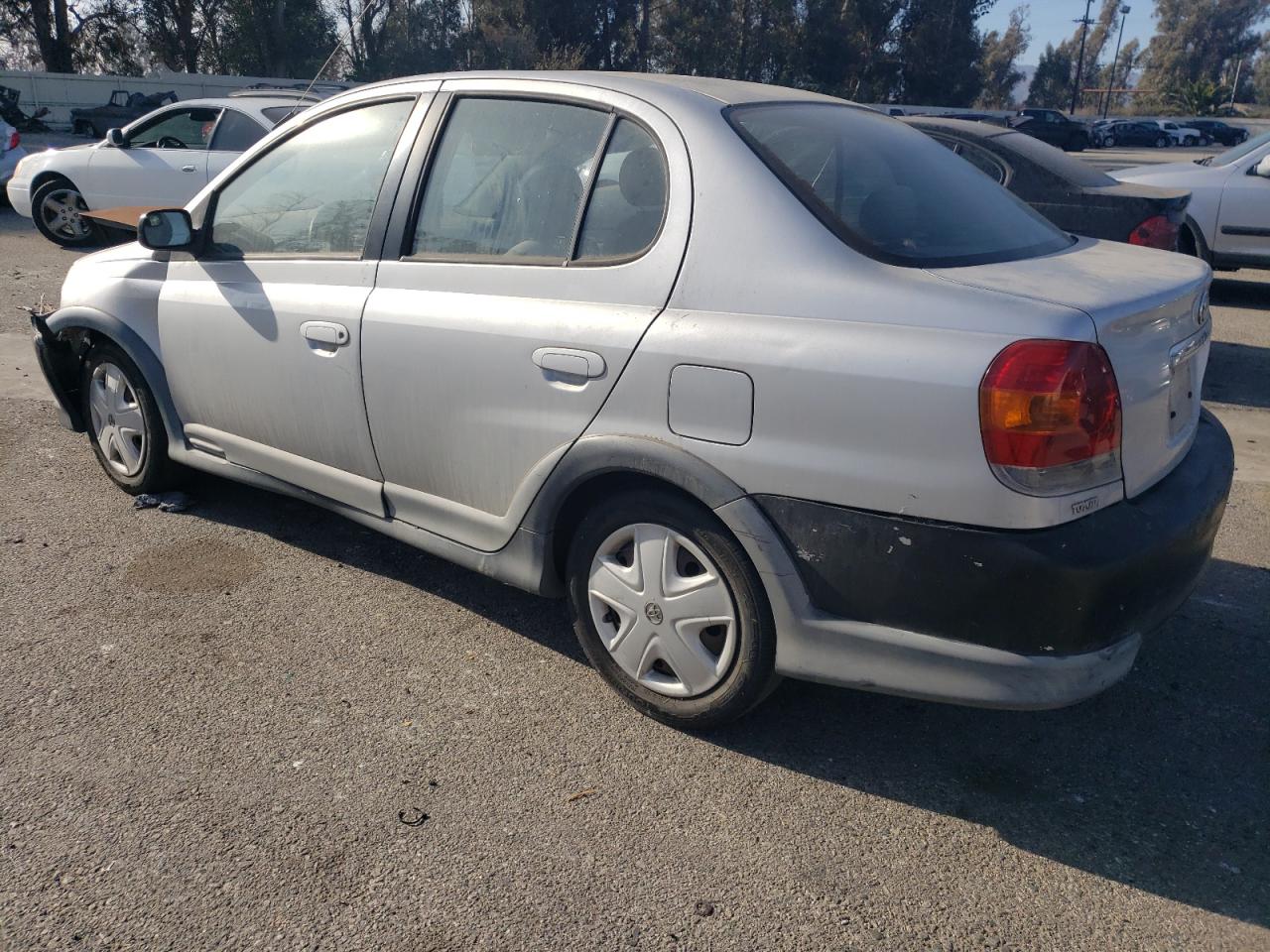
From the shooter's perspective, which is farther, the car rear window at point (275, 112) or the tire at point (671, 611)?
the car rear window at point (275, 112)

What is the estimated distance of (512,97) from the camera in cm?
348

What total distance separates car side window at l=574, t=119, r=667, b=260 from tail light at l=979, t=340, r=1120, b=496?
105 cm

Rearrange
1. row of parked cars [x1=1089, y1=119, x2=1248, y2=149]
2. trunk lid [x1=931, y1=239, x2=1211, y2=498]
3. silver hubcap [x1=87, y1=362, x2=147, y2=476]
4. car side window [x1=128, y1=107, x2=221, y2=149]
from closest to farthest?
trunk lid [x1=931, y1=239, x2=1211, y2=498] < silver hubcap [x1=87, y1=362, x2=147, y2=476] < car side window [x1=128, y1=107, x2=221, y2=149] < row of parked cars [x1=1089, y1=119, x2=1248, y2=149]

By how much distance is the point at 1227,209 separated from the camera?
950 cm

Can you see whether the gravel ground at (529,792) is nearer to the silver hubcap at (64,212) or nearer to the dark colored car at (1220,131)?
the silver hubcap at (64,212)

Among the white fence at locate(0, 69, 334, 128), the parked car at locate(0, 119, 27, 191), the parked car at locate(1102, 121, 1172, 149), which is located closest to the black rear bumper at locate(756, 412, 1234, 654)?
the parked car at locate(0, 119, 27, 191)

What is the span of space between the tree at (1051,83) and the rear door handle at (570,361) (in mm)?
86406

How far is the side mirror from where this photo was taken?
4.12 m

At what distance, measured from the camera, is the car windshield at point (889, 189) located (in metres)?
2.89

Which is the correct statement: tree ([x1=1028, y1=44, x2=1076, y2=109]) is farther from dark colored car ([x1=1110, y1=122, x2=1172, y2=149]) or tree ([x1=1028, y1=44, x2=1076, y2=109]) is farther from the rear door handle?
the rear door handle

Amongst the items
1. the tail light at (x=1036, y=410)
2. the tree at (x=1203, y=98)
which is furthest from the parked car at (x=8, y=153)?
the tree at (x=1203, y=98)

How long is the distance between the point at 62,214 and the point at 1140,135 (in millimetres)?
48997

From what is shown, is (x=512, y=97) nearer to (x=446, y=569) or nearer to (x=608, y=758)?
(x=446, y=569)

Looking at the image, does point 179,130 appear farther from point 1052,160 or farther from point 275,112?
point 1052,160
